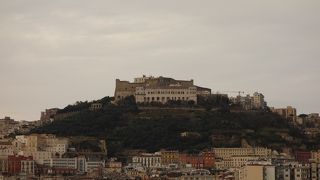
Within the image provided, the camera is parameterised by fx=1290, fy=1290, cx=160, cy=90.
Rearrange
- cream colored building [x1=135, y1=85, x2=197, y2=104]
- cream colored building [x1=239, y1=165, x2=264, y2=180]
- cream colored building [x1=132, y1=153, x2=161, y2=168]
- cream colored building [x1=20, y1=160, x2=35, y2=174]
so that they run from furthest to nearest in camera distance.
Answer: cream colored building [x1=135, y1=85, x2=197, y2=104]
cream colored building [x1=132, y1=153, x2=161, y2=168]
cream colored building [x1=20, y1=160, x2=35, y2=174]
cream colored building [x1=239, y1=165, x2=264, y2=180]

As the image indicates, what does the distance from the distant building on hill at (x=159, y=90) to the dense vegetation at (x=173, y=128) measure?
1493mm

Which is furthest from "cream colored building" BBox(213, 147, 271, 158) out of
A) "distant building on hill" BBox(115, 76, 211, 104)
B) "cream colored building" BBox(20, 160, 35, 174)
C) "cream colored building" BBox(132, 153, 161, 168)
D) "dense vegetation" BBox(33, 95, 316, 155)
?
"cream colored building" BBox(20, 160, 35, 174)

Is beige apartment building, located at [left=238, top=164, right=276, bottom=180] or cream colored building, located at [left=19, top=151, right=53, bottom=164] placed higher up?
cream colored building, located at [left=19, top=151, right=53, bottom=164]

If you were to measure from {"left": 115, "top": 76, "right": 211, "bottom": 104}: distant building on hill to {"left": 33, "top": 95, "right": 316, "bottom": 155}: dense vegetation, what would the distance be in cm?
149

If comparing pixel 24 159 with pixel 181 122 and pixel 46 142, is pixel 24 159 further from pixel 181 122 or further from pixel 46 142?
pixel 181 122

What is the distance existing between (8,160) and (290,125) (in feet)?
91.1

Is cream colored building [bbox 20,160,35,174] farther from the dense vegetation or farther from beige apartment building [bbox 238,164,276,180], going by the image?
beige apartment building [bbox 238,164,276,180]

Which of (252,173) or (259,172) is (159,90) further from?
(259,172)

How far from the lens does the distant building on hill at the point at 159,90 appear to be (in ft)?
339

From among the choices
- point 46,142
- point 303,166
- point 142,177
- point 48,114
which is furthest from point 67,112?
point 303,166

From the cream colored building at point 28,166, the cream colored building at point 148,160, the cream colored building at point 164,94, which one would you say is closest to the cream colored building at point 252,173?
the cream colored building at point 28,166

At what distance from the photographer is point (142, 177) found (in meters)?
79.8

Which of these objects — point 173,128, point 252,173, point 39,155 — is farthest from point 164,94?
point 252,173

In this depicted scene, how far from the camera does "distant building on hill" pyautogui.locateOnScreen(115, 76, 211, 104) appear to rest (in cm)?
10344
